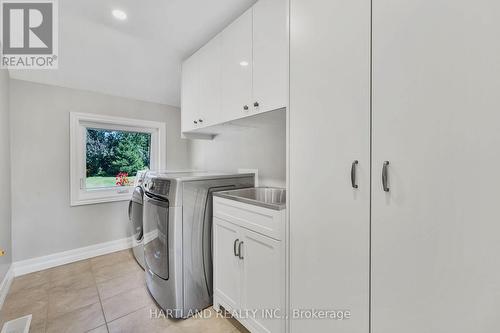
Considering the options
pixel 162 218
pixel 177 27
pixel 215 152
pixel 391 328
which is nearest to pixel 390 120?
pixel 391 328

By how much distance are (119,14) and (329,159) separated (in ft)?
6.43

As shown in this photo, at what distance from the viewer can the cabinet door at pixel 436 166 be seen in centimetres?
63

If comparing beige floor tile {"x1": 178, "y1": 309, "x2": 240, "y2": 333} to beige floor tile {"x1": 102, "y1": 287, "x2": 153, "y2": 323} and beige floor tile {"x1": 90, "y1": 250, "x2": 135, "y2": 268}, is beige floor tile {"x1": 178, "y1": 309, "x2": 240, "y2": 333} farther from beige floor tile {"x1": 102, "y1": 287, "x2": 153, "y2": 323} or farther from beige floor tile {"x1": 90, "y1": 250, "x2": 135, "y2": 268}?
beige floor tile {"x1": 90, "y1": 250, "x2": 135, "y2": 268}

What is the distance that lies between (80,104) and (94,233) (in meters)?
1.62

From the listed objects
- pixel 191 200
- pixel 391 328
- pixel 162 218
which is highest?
pixel 191 200

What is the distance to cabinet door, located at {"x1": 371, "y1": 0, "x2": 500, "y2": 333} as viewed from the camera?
2.06ft

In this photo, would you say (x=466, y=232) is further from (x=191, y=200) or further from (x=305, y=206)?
(x=191, y=200)

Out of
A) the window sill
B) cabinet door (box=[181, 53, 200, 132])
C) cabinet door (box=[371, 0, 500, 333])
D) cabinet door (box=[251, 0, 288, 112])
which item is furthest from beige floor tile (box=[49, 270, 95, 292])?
cabinet door (box=[371, 0, 500, 333])

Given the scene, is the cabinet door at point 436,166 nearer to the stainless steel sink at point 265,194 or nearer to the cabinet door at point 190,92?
the stainless steel sink at point 265,194

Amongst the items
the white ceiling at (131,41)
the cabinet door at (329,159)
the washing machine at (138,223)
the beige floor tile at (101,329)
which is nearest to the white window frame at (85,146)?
the white ceiling at (131,41)

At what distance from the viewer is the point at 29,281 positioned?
2.13 metres

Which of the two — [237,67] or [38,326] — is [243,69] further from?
[38,326]

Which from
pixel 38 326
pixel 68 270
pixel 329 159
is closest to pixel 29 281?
pixel 68 270

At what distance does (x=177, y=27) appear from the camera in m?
1.81
